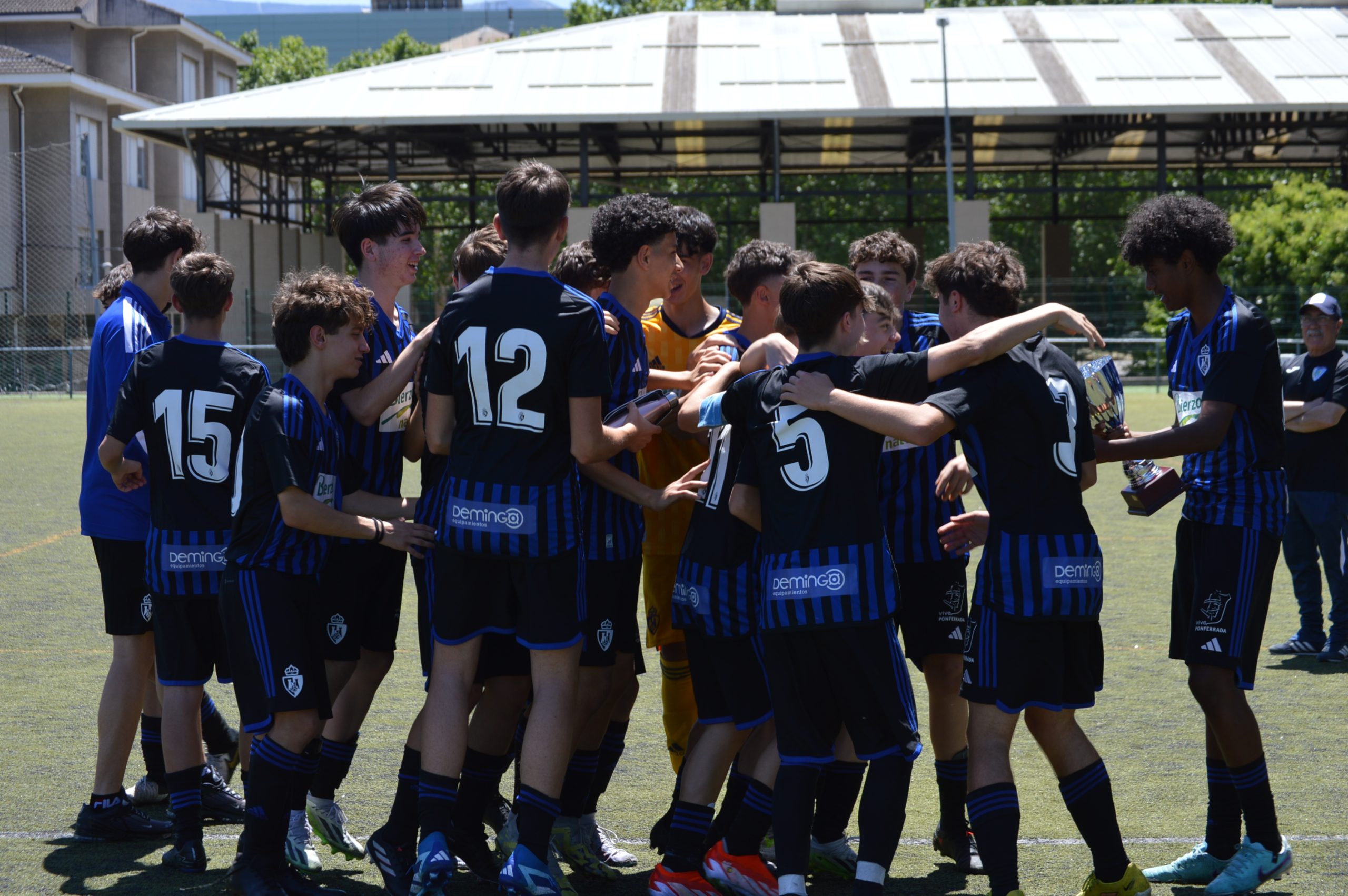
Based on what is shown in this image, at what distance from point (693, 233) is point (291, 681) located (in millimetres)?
1992

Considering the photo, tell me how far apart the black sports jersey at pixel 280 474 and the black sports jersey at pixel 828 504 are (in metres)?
1.37

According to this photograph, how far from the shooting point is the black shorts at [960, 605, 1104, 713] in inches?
145

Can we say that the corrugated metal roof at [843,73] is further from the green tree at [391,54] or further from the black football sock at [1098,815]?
the green tree at [391,54]

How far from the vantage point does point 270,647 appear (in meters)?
3.90

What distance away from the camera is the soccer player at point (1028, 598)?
12.0 ft

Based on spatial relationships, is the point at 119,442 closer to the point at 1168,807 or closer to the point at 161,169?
the point at 1168,807

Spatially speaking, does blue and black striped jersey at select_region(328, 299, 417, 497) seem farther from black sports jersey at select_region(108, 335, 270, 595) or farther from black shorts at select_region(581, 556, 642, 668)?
black shorts at select_region(581, 556, 642, 668)

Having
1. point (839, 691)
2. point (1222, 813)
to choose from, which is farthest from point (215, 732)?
point (1222, 813)

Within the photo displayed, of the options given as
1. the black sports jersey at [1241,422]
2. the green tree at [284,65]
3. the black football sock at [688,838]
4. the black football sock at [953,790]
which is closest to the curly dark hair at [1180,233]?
the black sports jersey at [1241,422]

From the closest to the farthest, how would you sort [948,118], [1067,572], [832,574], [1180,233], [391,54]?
1. [832,574]
2. [1067,572]
3. [1180,233]
4. [948,118]
5. [391,54]

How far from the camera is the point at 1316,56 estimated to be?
2797 centimetres

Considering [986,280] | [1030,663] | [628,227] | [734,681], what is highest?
[628,227]

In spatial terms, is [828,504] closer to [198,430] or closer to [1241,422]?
[1241,422]

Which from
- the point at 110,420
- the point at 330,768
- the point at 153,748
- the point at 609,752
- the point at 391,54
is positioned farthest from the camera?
the point at 391,54
